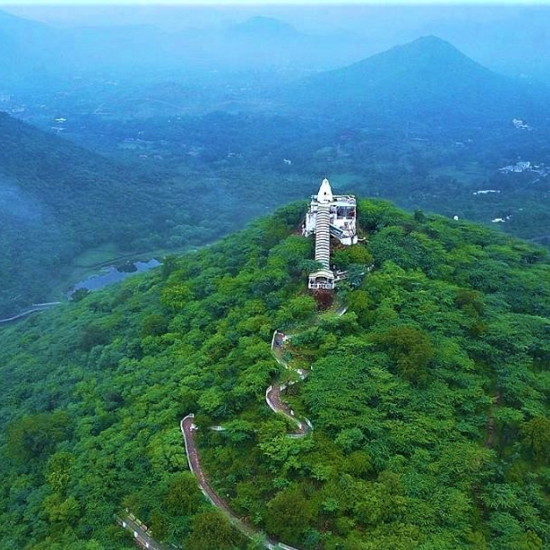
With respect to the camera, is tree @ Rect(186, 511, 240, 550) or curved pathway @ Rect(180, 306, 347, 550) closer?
→ tree @ Rect(186, 511, 240, 550)

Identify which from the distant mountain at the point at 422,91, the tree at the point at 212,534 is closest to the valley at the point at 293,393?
the tree at the point at 212,534

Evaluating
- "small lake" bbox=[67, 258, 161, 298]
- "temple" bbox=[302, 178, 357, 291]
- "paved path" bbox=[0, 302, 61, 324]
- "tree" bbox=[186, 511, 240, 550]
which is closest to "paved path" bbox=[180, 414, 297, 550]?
"tree" bbox=[186, 511, 240, 550]

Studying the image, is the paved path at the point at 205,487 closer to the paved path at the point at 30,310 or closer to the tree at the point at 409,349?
the tree at the point at 409,349

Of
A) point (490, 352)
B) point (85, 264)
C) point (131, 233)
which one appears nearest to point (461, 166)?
point (131, 233)

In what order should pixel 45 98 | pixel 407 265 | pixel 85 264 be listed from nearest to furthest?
pixel 407 265
pixel 85 264
pixel 45 98

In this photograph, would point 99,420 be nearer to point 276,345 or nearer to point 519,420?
point 276,345

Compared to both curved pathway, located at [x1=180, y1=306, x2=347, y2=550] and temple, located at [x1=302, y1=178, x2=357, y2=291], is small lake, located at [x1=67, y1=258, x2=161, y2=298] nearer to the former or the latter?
temple, located at [x1=302, y1=178, x2=357, y2=291]
